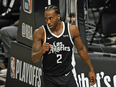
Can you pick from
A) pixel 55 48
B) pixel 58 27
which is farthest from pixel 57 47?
pixel 58 27

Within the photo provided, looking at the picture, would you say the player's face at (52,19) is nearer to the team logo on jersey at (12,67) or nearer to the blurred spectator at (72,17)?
the blurred spectator at (72,17)

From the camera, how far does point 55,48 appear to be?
3.03m

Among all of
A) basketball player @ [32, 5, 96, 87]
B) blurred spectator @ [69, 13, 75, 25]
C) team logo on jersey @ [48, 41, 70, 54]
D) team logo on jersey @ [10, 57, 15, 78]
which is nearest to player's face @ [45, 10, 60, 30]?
basketball player @ [32, 5, 96, 87]

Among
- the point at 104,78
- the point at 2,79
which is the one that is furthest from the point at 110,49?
the point at 2,79

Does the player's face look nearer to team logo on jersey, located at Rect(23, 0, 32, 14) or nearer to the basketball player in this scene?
the basketball player

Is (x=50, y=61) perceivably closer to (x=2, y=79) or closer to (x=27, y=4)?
(x=27, y=4)

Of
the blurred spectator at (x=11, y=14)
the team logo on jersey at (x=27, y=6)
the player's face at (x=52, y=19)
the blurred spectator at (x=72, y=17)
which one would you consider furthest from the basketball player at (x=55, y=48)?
the blurred spectator at (x=11, y=14)

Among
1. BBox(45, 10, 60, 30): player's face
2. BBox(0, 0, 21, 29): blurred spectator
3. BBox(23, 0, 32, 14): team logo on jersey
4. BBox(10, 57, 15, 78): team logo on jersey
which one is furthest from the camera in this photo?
BBox(0, 0, 21, 29): blurred spectator

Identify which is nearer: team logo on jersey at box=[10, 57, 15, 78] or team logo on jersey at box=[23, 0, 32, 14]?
team logo on jersey at box=[23, 0, 32, 14]

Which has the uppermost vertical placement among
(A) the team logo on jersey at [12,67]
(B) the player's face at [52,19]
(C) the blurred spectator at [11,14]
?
(B) the player's face at [52,19]

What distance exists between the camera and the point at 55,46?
3023mm

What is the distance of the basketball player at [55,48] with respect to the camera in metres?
3.01

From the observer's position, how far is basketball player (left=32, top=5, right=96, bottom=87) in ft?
9.88

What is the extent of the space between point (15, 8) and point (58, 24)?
10.3ft
